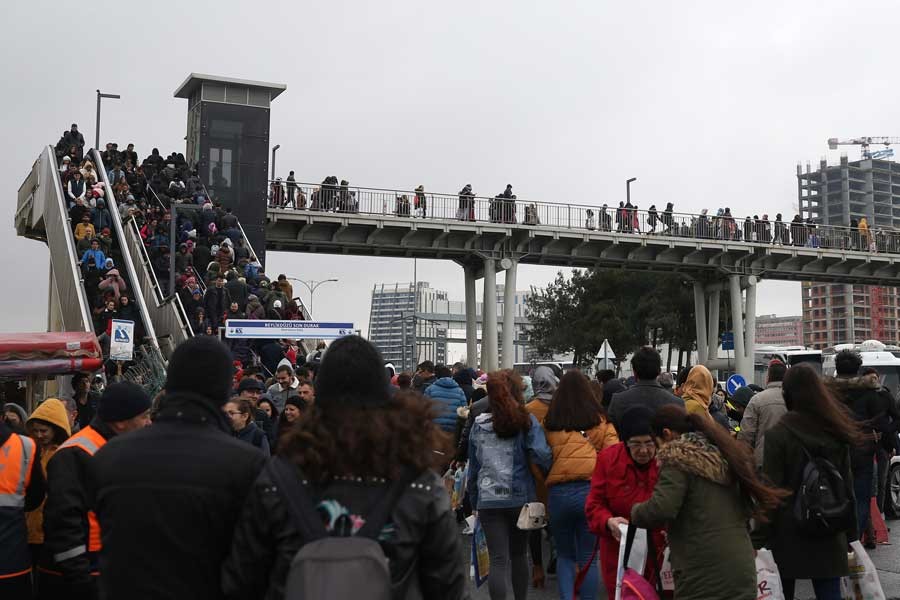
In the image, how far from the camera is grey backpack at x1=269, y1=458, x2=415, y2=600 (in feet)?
9.40

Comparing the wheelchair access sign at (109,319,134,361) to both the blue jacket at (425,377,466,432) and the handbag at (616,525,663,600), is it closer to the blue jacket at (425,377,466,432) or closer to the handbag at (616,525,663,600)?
the blue jacket at (425,377,466,432)

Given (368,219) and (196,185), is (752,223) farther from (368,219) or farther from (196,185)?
(196,185)

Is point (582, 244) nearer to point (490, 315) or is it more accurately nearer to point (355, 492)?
point (490, 315)

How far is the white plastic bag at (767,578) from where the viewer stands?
215 inches

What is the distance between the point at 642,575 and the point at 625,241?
37516 mm

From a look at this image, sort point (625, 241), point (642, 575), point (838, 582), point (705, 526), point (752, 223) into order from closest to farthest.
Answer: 1. point (705, 526)
2. point (642, 575)
3. point (838, 582)
4. point (625, 241)
5. point (752, 223)

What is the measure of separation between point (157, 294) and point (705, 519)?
19.8 metres

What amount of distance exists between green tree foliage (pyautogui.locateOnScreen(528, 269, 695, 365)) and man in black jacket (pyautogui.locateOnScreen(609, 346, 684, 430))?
46.3m

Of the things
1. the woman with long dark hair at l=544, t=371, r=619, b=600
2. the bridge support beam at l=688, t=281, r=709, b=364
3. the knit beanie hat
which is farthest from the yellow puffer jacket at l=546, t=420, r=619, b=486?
the bridge support beam at l=688, t=281, r=709, b=364

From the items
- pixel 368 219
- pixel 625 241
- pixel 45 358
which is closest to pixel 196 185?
pixel 368 219

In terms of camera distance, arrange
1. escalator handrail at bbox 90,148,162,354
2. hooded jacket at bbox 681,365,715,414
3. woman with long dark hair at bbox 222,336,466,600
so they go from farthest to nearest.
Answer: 1. escalator handrail at bbox 90,148,162,354
2. hooded jacket at bbox 681,365,715,414
3. woman with long dark hair at bbox 222,336,466,600

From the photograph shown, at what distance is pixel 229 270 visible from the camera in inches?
861

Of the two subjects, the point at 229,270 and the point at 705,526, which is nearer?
the point at 705,526

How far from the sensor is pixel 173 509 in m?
3.29
